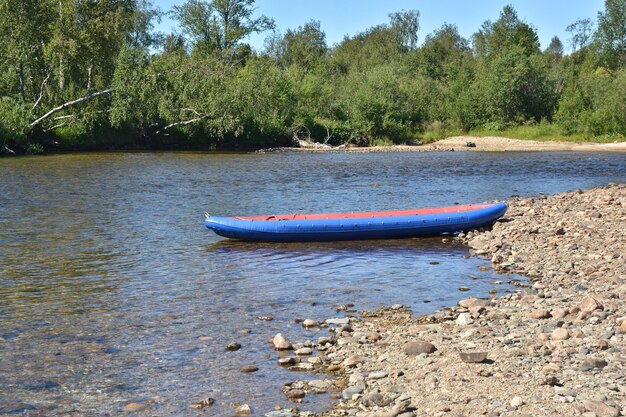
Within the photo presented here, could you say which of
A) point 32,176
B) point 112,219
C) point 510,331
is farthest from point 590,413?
point 32,176

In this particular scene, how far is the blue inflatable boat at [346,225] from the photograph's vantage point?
58.0ft

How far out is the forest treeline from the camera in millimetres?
47125

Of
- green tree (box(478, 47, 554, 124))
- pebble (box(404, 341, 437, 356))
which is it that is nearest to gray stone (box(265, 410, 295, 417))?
pebble (box(404, 341, 437, 356))

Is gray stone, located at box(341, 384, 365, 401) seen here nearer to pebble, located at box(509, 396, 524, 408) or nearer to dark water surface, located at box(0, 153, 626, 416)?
dark water surface, located at box(0, 153, 626, 416)

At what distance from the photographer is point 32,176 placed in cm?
3212

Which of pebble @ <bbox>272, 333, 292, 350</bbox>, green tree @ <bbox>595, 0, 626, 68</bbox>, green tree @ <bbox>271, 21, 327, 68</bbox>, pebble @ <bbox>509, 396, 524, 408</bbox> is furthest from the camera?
green tree @ <bbox>271, 21, 327, 68</bbox>

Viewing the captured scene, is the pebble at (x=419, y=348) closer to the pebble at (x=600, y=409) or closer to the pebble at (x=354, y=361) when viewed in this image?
the pebble at (x=354, y=361)

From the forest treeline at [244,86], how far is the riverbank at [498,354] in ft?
127

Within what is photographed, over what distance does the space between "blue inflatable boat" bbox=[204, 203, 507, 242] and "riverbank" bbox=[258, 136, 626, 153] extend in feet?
120

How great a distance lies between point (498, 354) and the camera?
8.12 m

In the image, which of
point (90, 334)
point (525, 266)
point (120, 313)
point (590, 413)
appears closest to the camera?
point (590, 413)

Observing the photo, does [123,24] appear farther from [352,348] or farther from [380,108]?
[352,348]

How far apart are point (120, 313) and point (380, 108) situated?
53.3 meters

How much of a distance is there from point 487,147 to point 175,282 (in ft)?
162
